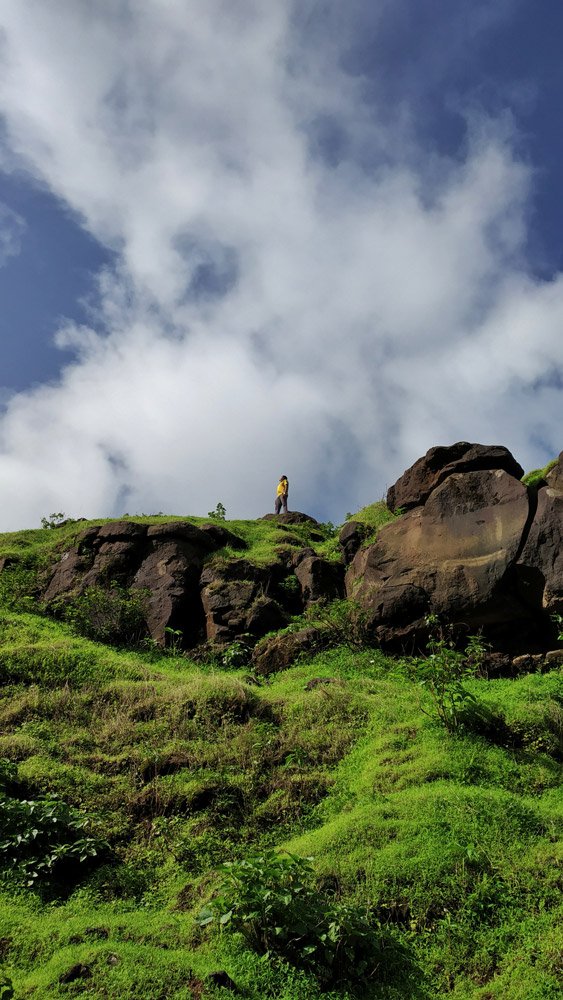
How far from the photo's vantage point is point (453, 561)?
16.6 metres

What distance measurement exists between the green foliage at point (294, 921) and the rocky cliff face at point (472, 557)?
959 cm

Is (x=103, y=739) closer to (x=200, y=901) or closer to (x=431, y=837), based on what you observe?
(x=200, y=901)

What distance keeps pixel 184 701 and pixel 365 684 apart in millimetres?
3758

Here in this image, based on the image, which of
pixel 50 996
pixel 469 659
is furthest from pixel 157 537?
pixel 50 996

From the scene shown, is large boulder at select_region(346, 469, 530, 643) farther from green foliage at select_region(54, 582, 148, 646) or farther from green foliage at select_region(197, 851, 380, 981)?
green foliage at select_region(197, 851, 380, 981)

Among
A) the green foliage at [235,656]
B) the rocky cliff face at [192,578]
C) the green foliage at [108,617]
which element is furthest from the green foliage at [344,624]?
the green foliage at [108,617]

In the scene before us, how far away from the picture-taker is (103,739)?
12.1 meters

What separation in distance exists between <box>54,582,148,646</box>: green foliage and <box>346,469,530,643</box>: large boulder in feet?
19.4

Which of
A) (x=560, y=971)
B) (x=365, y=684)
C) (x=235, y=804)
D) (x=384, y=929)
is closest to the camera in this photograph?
(x=560, y=971)

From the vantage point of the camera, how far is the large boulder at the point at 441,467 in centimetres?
1795

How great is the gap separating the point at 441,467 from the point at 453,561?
337 cm

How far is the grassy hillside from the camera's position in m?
6.62

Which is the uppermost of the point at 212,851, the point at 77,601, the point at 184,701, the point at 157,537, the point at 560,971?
the point at 157,537

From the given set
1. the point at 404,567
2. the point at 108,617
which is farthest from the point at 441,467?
the point at 108,617
